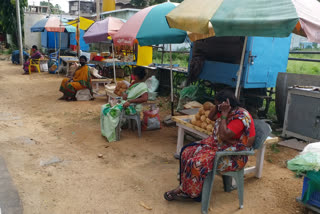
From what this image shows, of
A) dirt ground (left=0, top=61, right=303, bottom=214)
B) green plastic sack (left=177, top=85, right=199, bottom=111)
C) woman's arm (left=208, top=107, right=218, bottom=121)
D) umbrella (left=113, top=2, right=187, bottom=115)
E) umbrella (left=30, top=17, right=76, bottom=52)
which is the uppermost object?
umbrella (left=30, top=17, right=76, bottom=52)

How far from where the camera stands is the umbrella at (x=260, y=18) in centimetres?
274

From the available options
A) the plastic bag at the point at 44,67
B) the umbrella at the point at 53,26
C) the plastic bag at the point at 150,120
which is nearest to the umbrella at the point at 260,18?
the plastic bag at the point at 150,120

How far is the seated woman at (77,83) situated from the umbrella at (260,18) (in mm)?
5311

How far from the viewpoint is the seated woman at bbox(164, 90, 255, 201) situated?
112 inches

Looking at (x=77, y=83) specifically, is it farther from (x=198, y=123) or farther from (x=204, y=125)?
(x=204, y=125)

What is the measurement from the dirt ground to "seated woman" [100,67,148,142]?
23 centimetres

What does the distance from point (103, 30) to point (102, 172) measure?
4.00 meters

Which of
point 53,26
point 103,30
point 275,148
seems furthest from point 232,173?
point 53,26

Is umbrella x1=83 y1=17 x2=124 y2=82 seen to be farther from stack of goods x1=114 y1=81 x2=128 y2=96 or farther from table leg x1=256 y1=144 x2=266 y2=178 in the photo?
table leg x1=256 y1=144 x2=266 y2=178

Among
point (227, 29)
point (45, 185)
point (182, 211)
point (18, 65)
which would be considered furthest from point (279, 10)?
point (18, 65)

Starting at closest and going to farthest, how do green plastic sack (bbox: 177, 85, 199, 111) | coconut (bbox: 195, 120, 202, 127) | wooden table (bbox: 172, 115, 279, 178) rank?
wooden table (bbox: 172, 115, 279, 178) → coconut (bbox: 195, 120, 202, 127) → green plastic sack (bbox: 177, 85, 199, 111)

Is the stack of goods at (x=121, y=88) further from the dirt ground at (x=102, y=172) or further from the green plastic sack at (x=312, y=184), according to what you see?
the green plastic sack at (x=312, y=184)

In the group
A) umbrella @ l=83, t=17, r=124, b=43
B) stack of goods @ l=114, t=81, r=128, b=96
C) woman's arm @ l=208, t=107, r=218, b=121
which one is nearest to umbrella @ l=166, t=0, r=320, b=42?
woman's arm @ l=208, t=107, r=218, b=121

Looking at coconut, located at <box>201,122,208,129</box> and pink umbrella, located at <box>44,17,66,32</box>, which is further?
pink umbrella, located at <box>44,17,66,32</box>
